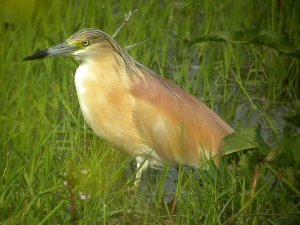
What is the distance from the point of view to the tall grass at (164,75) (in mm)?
3611

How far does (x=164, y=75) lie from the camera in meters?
5.68

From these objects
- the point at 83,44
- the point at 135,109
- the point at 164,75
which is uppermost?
the point at 83,44

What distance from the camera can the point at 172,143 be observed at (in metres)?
4.44

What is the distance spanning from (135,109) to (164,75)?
1.38 metres

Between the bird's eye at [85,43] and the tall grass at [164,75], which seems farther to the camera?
the bird's eye at [85,43]

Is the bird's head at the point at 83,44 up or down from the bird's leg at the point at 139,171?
up

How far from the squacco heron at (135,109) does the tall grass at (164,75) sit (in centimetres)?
15

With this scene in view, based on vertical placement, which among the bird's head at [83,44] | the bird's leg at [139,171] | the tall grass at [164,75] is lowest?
the bird's leg at [139,171]

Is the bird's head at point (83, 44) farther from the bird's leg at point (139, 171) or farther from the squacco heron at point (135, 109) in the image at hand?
the bird's leg at point (139, 171)

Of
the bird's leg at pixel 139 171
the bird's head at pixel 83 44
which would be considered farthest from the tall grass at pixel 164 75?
the bird's head at pixel 83 44

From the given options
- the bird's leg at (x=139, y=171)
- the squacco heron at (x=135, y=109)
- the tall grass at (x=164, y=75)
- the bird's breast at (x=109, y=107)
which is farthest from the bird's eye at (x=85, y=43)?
the bird's leg at (x=139, y=171)

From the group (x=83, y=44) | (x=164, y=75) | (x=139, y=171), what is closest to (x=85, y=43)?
(x=83, y=44)

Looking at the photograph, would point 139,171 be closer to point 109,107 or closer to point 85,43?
point 109,107

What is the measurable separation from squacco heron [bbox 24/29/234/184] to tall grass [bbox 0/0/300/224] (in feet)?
0.50
